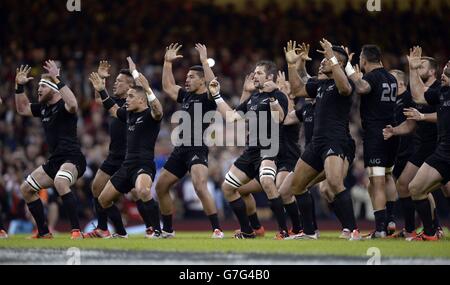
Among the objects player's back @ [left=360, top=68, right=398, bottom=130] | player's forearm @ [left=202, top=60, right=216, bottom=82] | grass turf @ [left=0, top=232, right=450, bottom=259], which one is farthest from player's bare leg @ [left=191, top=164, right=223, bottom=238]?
player's back @ [left=360, top=68, right=398, bottom=130]

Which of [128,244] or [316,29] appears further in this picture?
[316,29]

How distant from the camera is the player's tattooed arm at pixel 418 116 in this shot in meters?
15.0

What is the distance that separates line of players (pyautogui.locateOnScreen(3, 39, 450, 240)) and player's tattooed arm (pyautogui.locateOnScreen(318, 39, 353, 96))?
2 cm

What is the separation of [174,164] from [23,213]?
8026mm

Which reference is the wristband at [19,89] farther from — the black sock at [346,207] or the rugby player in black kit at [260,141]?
the black sock at [346,207]

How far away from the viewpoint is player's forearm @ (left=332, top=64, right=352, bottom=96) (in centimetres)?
1398

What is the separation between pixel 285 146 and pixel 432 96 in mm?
2654

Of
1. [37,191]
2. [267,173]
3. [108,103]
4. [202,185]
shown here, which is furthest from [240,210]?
[37,191]

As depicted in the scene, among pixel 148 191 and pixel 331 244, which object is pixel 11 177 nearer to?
pixel 148 191

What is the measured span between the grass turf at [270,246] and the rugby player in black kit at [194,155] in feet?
3.38

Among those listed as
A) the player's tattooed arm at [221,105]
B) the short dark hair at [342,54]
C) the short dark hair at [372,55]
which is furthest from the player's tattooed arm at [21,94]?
the short dark hair at [372,55]

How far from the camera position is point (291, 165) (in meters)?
16.1
